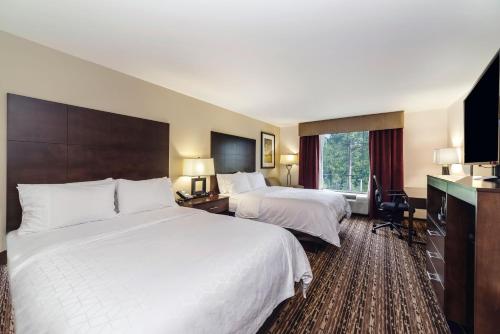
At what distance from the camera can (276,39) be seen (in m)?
2.00

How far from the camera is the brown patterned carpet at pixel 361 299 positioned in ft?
5.50

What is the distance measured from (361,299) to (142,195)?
2511 mm

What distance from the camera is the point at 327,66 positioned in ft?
8.36

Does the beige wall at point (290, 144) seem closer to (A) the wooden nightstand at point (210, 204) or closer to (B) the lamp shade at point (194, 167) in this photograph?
(A) the wooden nightstand at point (210, 204)

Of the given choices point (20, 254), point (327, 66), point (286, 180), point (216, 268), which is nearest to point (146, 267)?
point (216, 268)

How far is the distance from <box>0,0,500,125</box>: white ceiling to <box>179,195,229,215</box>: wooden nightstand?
5.71 ft

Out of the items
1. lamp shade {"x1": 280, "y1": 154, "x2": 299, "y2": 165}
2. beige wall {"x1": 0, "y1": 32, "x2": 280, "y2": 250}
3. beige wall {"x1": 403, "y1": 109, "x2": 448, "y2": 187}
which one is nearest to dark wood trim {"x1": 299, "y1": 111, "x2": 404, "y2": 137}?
beige wall {"x1": 403, "y1": 109, "x2": 448, "y2": 187}

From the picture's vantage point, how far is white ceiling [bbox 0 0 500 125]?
1610mm

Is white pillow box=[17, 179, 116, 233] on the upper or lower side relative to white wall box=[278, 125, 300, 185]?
lower

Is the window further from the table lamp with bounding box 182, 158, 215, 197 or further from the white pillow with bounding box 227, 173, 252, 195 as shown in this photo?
the table lamp with bounding box 182, 158, 215, 197

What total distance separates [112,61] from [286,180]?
5.13 metres

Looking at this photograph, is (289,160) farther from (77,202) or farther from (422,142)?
(77,202)

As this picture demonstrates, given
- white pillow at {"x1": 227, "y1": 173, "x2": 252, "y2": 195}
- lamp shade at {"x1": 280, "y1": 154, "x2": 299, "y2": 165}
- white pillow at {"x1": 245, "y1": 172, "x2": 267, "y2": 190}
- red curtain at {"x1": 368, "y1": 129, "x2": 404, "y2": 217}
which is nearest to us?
white pillow at {"x1": 227, "y1": 173, "x2": 252, "y2": 195}

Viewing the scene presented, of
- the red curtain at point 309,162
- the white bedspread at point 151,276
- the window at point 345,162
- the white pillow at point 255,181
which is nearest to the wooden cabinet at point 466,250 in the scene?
the white bedspread at point 151,276
